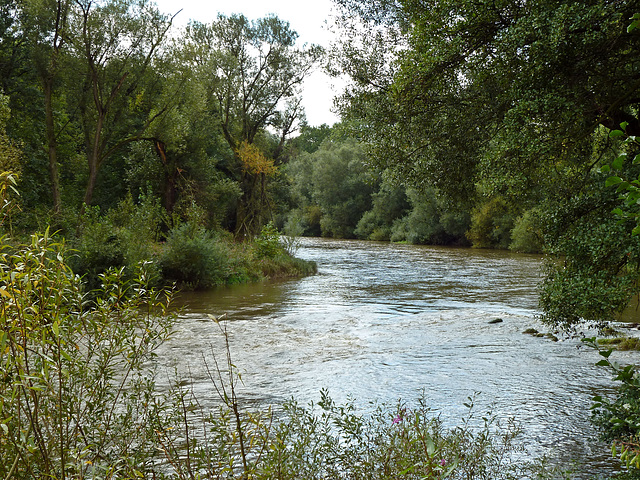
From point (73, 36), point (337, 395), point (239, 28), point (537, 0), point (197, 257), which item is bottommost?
point (337, 395)

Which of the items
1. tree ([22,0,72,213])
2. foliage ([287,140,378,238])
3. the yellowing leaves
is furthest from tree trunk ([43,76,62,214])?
foliage ([287,140,378,238])

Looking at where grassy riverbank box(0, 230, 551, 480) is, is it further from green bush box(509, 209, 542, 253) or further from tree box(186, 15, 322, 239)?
green bush box(509, 209, 542, 253)

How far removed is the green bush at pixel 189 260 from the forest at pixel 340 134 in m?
0.07

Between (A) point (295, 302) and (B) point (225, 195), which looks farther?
(B) point (225, 195)

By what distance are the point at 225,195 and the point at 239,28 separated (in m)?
10.1

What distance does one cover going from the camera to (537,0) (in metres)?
7.23

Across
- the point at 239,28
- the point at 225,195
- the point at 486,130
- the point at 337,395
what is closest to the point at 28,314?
the point at 337,395

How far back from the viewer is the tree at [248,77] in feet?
105

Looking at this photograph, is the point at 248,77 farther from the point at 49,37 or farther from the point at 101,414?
the point at 101,414

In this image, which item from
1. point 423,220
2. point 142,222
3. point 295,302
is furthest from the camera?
point 423,220

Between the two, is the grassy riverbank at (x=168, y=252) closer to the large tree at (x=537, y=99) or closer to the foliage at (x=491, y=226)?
the large tree at (x=537, y=99)

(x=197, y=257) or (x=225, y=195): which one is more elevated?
(x=225, y=195)

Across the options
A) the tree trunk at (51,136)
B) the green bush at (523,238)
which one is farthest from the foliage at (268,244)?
the green bush at (523,238)

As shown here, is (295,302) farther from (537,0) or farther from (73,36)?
(73,36)
